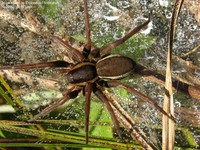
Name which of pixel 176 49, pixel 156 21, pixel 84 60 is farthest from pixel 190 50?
pixel 84 60

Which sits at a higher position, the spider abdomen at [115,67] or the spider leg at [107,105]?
the spider abdomen at [115,67]

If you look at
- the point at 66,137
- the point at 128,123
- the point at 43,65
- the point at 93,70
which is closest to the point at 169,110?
the point at 128,123

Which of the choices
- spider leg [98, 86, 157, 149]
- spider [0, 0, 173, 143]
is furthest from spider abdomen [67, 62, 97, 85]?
spider leg [98, 86, 157, 149]

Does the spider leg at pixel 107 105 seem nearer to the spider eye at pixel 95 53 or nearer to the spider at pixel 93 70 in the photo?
the spider at pixel 93 70

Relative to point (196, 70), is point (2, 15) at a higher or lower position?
higher

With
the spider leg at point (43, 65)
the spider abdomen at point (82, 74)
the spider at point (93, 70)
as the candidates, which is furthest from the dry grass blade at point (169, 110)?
the spider leg at point (43, 65)

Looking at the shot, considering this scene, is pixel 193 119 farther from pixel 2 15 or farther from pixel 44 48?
pixel 2 15

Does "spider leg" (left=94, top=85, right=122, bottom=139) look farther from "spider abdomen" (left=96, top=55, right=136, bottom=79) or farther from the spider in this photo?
"spider abdomen" (left=96, top=55, right=136, bottom=79)
